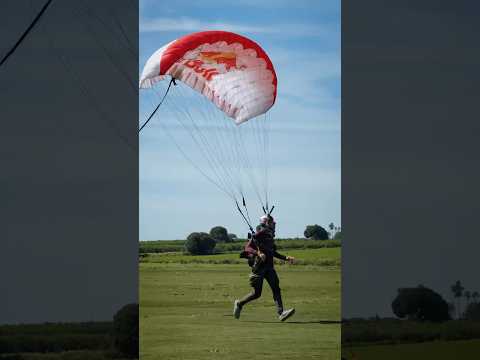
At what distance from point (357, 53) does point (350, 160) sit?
1.35 meters

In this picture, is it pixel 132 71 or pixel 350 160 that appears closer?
pixel 132 71

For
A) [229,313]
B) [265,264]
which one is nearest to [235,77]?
[265,264]

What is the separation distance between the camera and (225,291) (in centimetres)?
1744

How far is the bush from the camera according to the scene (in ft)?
30.8

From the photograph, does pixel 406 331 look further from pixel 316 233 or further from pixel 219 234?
pixel 219 234

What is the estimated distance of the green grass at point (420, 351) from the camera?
10.3 meters

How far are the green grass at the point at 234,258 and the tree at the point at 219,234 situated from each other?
0.44 metres

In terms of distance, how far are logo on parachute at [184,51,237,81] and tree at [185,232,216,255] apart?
26.3 feet

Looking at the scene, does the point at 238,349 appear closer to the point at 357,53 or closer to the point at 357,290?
the point at 357,290

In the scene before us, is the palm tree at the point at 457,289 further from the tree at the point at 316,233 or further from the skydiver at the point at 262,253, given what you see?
the tree at the point at 316,233

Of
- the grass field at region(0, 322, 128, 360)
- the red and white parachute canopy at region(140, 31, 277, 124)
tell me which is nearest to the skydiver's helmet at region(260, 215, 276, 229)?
the red and white parachute canopy at region(140, 31, 277, 124)

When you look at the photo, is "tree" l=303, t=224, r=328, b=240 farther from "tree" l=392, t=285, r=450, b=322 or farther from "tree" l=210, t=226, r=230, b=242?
"tree" l=392, t=285, r=450, b=322

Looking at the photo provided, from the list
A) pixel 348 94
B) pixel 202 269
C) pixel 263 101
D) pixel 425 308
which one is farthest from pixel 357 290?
pixel 202 269

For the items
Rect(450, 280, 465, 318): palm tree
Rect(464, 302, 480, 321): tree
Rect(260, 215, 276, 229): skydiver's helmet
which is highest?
Rect(260, 215, 276, 229): skydiver's helmet
